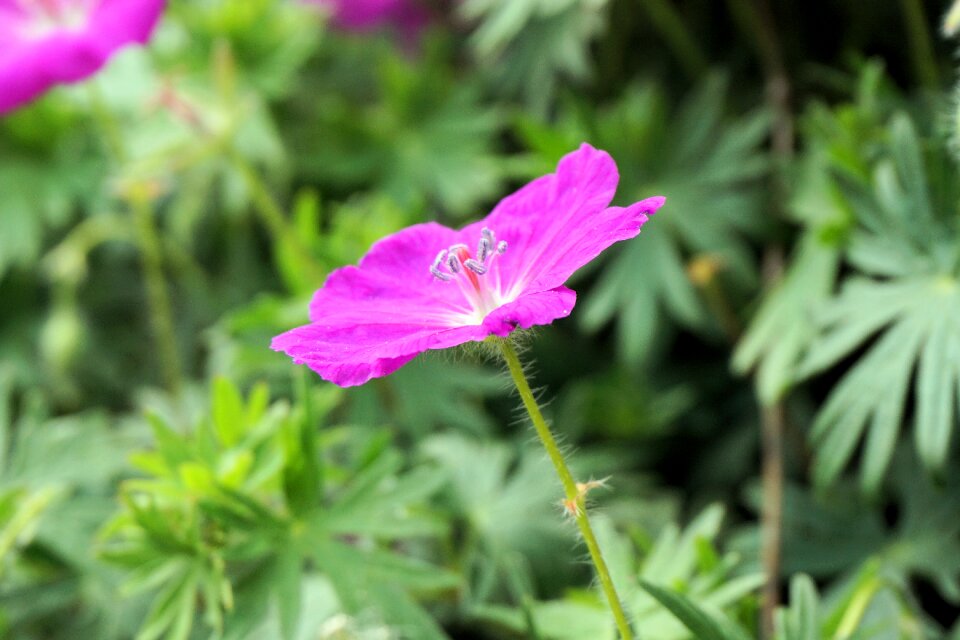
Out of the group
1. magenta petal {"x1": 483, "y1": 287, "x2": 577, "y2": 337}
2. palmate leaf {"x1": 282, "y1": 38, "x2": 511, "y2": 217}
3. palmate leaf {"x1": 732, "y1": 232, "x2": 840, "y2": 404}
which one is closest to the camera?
magenta petal {"x1": 483, "y1": 287, "x2": 577, "y2": 337}

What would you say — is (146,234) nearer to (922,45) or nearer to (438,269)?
(438,269)

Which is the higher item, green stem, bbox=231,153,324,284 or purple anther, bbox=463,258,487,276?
green stem, bbox=231,153,324,284

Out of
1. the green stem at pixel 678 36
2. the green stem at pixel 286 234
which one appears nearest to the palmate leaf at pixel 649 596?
the green stem at pixel 286 234

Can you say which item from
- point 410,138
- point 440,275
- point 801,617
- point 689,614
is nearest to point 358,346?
point 440,275

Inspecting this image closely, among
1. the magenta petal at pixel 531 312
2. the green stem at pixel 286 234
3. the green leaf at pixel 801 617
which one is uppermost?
the green stem at pixel 286 234

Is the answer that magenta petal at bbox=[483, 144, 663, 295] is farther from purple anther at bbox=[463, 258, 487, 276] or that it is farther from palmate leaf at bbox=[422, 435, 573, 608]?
palmate leaf at bbox=[422, 435, 573, 608]

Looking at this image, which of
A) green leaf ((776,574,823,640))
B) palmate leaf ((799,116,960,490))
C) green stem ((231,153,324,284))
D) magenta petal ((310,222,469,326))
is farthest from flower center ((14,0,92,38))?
green leaf ((776,574,823,640))

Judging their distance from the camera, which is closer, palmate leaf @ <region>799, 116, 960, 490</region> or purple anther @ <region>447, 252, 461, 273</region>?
purple anther @ <region>447, 252, 461, 273</region>

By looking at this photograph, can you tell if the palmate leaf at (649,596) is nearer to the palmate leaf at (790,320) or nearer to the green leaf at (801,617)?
the green leaf at (801,617)
